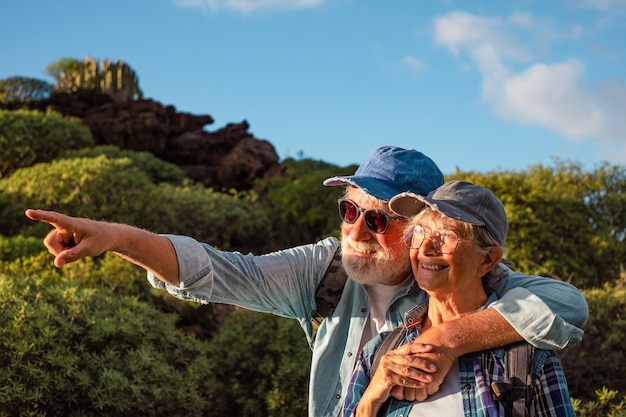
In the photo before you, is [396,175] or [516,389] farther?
[396,175]

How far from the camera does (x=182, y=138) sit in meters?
25.0

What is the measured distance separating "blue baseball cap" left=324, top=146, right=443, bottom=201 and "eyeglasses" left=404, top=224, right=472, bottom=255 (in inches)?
14.7

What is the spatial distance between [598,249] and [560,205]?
94 cm

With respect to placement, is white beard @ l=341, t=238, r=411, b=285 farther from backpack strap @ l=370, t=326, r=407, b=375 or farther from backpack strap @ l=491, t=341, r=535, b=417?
backpack strap @ l=491, t=341, r=535, b=417

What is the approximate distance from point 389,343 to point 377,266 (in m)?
0.40

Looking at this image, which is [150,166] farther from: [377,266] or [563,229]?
[377,266]

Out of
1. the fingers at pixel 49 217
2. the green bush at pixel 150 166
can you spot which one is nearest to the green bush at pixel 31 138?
the green bush at pixel 150 166

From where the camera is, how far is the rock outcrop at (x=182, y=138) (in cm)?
2200

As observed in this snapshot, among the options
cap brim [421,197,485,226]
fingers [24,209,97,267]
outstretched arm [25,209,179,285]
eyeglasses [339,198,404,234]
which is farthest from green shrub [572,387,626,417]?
fingers [24,209,97,267]

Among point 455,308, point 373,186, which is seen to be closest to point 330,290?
point 373,186

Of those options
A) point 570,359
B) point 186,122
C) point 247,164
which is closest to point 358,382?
point 570,359

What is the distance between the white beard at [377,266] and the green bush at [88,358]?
2887 millimetres

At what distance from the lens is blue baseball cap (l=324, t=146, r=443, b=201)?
300 centimetres

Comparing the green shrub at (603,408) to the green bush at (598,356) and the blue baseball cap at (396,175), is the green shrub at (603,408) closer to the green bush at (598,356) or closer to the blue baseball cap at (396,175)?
the green bush at (598,356)
